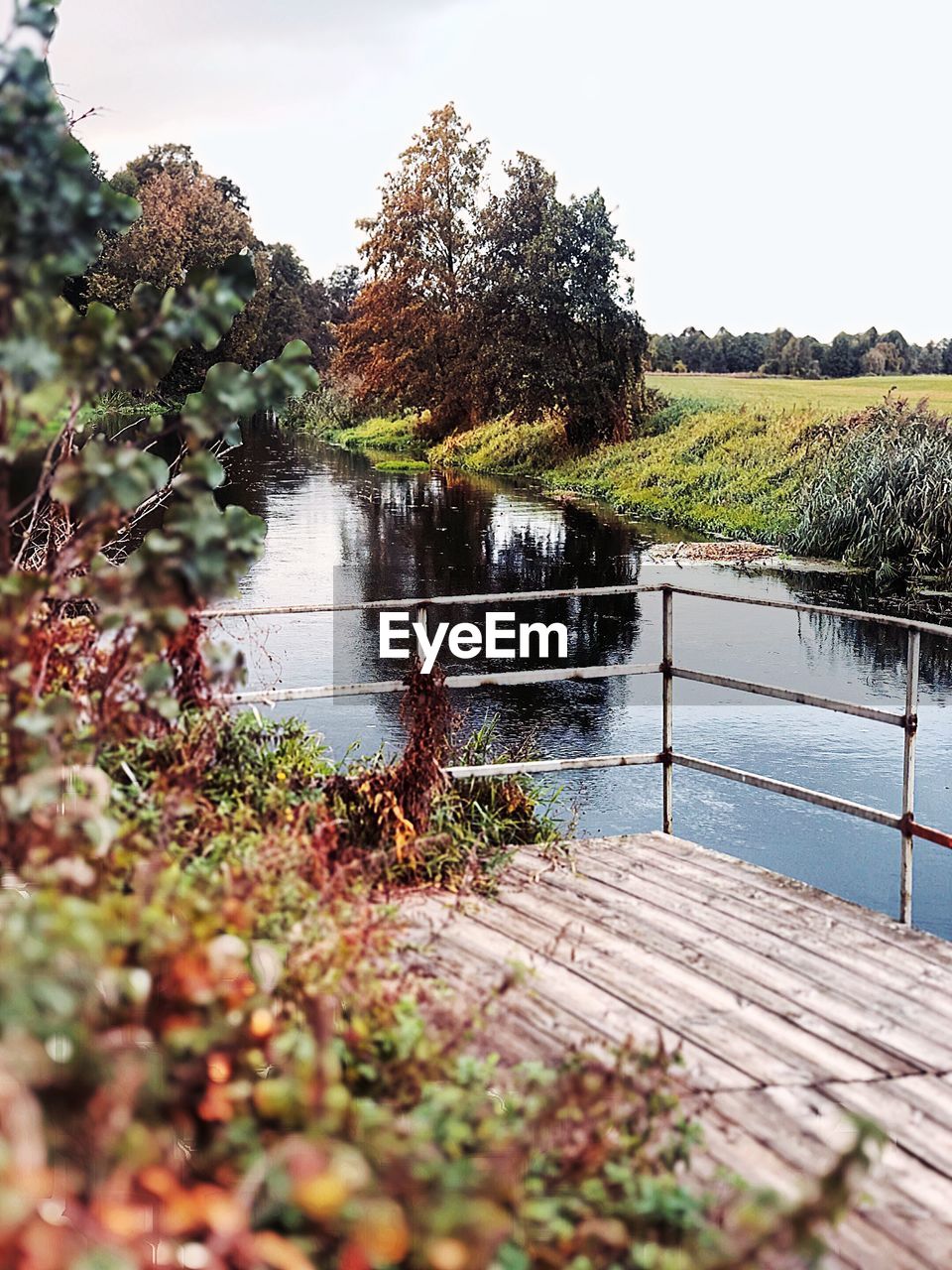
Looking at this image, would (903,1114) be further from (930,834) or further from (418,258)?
(418,258)

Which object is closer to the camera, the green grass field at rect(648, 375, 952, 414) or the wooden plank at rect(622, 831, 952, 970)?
the wooden plank at rect(622, 831, 952, 970)

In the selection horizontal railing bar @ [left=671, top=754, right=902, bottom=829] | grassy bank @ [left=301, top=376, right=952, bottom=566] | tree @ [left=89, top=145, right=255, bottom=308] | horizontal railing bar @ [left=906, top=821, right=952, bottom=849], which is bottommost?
horizontal railing bar @ [left=906, top=821, right=952, bottom=849]

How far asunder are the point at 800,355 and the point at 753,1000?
176 feet

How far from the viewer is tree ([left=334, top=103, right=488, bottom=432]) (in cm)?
4041

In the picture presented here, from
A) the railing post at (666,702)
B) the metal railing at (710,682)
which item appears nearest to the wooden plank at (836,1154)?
the metal railing at (710,682)

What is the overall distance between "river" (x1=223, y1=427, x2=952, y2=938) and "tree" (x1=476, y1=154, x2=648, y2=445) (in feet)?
32.7

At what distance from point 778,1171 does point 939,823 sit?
5.63 metres

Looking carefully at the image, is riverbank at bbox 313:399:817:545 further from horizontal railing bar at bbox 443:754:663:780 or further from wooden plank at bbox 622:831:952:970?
wooden plank at bbox 622:831:952:970

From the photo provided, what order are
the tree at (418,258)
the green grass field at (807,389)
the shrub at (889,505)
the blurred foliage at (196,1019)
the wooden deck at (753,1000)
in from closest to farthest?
the blurred foliage at (196,1019), the wooden deck at (753,1000), the shrub at (889,505), the green grass field at (807,389), the tree at (418,258)

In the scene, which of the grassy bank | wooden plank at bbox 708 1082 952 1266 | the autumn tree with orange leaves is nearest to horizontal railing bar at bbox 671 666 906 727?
wooden plank at bbox 708 1082 952 1266

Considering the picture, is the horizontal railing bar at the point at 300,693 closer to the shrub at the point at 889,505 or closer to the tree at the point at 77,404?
the tree at the point at 77,404

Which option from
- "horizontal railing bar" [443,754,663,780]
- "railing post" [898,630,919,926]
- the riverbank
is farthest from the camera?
the riverbank

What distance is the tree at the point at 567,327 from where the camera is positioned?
112 ft

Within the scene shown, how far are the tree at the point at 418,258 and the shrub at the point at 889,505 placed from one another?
2112 cm
